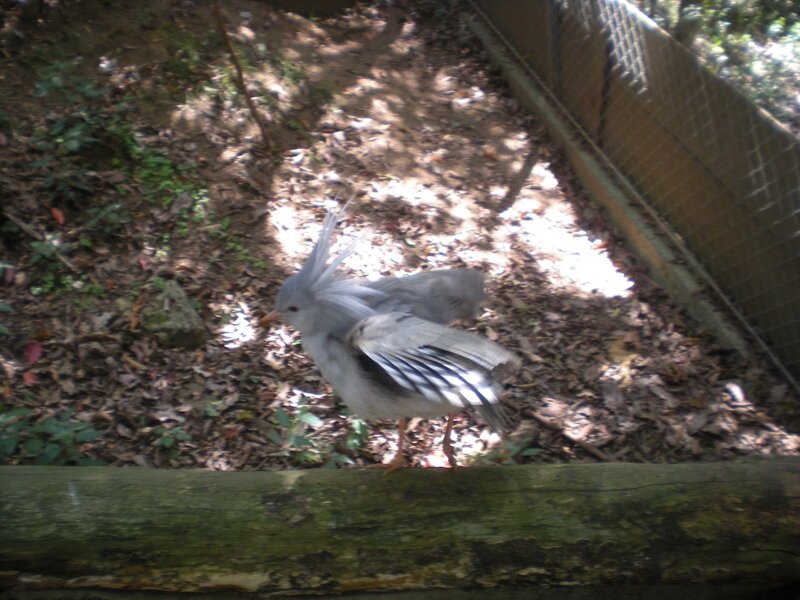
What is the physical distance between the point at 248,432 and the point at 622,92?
424 cm

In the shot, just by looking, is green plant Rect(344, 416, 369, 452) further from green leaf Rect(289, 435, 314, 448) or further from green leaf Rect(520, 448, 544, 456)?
green leaf Rect(520, 448, 544, 456)

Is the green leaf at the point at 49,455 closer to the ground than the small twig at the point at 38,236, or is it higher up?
closer to the ground

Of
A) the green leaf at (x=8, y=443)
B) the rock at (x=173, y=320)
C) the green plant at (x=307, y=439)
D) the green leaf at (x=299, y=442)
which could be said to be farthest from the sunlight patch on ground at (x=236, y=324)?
the green leaf at (x=8, y=443)

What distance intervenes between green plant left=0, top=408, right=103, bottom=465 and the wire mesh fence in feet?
14.1

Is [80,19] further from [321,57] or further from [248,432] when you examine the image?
[248,432]

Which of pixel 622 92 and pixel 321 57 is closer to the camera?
pixel 622 92

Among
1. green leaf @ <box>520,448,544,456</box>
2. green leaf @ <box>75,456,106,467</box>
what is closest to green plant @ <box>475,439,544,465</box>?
green leaf @ <box>520,448,544,456</box>

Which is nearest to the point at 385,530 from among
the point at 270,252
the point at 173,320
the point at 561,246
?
the point at 173,320

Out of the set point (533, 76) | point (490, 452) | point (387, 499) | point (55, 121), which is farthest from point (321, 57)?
Answer: point (387, 499)

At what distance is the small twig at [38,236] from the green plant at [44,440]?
1285 millimetres

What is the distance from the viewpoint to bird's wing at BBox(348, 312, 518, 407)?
257 cm

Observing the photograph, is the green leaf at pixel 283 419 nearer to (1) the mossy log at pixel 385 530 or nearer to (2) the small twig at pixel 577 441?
(1) the mossy log at pixel 385 530

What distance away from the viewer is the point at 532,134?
681 centimetres

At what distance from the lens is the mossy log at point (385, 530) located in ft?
8.94
